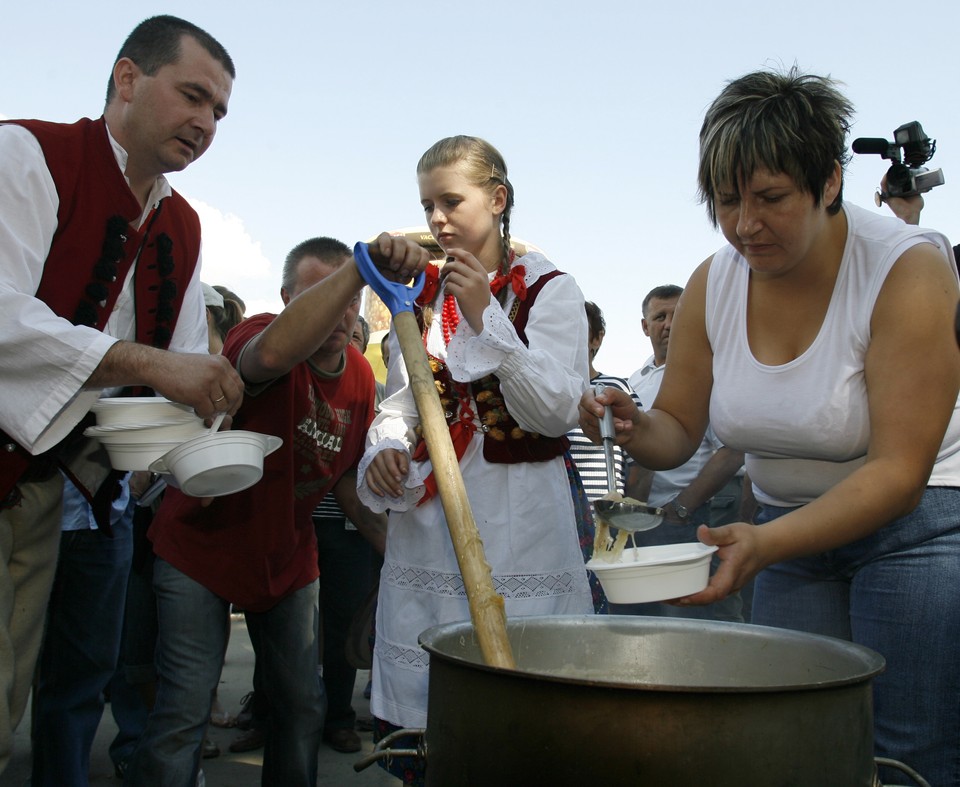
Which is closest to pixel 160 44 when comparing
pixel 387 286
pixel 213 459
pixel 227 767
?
pixel 387 286

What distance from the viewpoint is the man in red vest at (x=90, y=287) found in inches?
82.9

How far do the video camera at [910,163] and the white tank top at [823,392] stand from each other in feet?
5.21

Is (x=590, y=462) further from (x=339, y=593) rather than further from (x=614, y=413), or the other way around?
(x=614, y=413)

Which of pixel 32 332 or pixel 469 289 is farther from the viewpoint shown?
pixel 469 289

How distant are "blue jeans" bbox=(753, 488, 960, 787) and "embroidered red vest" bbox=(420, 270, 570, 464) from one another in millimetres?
751

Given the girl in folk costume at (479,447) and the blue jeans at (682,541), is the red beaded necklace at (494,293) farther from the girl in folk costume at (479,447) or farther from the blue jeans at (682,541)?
the blue jeans at (682,541)

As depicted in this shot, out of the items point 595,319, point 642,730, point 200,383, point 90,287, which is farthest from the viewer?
point 595,319

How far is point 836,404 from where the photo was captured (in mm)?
1899

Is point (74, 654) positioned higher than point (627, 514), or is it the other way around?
point (627, 514)

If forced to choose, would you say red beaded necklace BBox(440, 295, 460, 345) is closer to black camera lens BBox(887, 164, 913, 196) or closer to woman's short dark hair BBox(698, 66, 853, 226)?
woman's short dark hair BBox(698, 66, 853, 226)

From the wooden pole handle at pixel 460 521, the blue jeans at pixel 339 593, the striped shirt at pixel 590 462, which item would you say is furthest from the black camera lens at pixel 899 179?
the blue jeans at pixel 339 593

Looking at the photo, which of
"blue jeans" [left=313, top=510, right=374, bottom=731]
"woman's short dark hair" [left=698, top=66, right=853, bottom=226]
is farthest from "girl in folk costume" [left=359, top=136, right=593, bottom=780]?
"blue jeans" [left=313, top=510, right=374, bottom=731]

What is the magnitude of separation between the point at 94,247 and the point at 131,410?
52 centimetres

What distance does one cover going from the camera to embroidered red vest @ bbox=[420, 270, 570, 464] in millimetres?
2418
